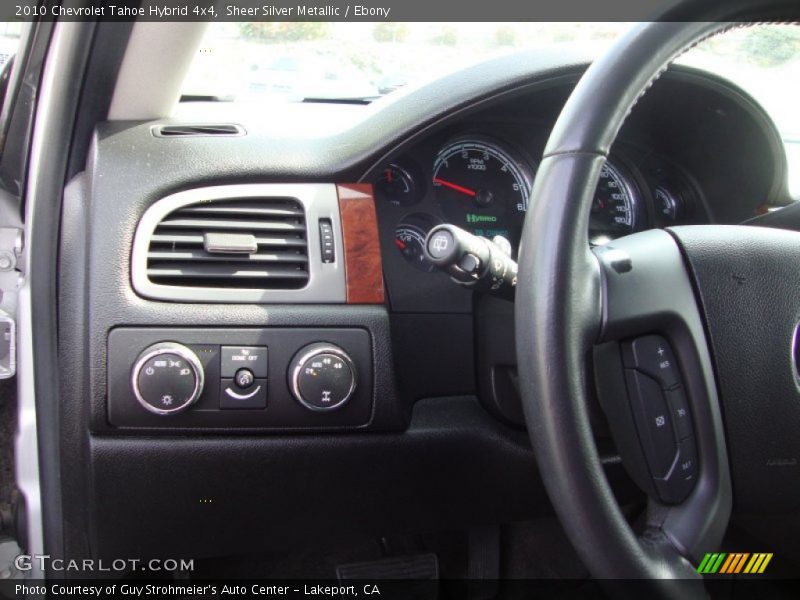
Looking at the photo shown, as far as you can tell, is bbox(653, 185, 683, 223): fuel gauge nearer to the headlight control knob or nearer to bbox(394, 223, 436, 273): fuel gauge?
bbox(394, 223, 436, 273): fuel gauge

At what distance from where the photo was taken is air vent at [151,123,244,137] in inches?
55.2

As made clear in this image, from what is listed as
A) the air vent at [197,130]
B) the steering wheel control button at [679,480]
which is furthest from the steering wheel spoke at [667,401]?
the air vent at [197,130]

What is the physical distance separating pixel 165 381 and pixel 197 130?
0.48m

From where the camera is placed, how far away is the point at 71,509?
4.63 feet

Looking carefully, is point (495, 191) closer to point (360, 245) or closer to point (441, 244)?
point (360, 245)

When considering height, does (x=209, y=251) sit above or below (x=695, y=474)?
above

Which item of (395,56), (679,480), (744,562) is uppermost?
(395,56)

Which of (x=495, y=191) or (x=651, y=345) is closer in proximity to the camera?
(x=651, y=345)

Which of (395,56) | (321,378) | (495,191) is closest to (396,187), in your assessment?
(495,191)

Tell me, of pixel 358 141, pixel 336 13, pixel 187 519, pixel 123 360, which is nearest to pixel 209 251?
pixel 123 360

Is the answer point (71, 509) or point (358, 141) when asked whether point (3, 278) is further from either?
point (358, 141)

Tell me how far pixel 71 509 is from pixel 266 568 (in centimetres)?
50

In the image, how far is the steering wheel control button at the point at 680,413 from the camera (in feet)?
3.34

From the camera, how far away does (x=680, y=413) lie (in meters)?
1.02
